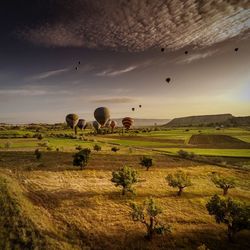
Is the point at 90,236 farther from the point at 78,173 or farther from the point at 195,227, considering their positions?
the point at 78,173

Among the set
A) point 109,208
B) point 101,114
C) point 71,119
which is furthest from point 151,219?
point 71,119

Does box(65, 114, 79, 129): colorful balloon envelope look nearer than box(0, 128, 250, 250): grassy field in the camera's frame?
No

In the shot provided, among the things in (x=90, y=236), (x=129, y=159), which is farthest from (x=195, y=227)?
(x=129, y=159)

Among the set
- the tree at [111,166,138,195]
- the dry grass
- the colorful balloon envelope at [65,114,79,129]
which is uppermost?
the colorful balloon envelope at [65,114,79,129]

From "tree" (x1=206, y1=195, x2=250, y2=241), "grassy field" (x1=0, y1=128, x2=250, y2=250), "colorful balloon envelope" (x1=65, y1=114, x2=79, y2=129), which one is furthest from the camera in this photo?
"colorful balloon envelope" (x1=65, y1=114, x2=79, y2=129)

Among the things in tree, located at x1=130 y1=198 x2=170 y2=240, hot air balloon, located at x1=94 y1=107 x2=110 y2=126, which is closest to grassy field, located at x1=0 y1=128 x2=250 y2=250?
tree, located at x1=130 y1=198 x2=170 y2=240

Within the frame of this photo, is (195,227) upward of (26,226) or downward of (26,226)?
downward

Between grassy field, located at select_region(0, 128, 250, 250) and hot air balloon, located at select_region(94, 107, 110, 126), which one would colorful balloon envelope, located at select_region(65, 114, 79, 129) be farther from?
grassy field, located at select_region(0, 128, 250, 250)
